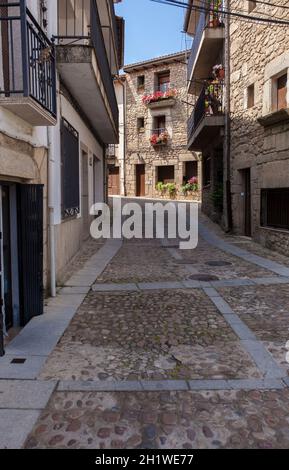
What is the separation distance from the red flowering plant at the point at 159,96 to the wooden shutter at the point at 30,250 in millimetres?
22841

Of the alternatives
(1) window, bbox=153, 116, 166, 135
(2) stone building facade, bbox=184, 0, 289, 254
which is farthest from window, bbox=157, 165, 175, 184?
(2) stone building facade, bbox=184, 0, 289, 254

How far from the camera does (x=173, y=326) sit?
4.62 meters

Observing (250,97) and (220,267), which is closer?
(220,267)

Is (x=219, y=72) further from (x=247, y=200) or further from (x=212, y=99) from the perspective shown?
(x=247, y=200)

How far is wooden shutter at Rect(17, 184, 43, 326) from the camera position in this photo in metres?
4.80

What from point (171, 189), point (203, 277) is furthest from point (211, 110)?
point (171, 189)

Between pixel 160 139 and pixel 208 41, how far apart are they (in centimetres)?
1378

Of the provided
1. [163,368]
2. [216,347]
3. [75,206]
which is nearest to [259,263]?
[75,206]

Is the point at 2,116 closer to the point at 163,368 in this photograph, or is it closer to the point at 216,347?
the point at 163,368

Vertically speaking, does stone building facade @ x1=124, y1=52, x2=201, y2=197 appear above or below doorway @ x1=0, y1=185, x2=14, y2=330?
above

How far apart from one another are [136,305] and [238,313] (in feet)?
4.32

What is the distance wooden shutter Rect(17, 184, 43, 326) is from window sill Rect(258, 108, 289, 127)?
5695mm

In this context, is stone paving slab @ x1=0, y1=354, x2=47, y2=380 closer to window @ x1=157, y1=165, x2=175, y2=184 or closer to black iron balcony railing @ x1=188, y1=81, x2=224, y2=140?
black iron balcony railing @ x1=188, y1=81, x2=224, y2=140

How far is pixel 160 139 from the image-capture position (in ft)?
87.3
